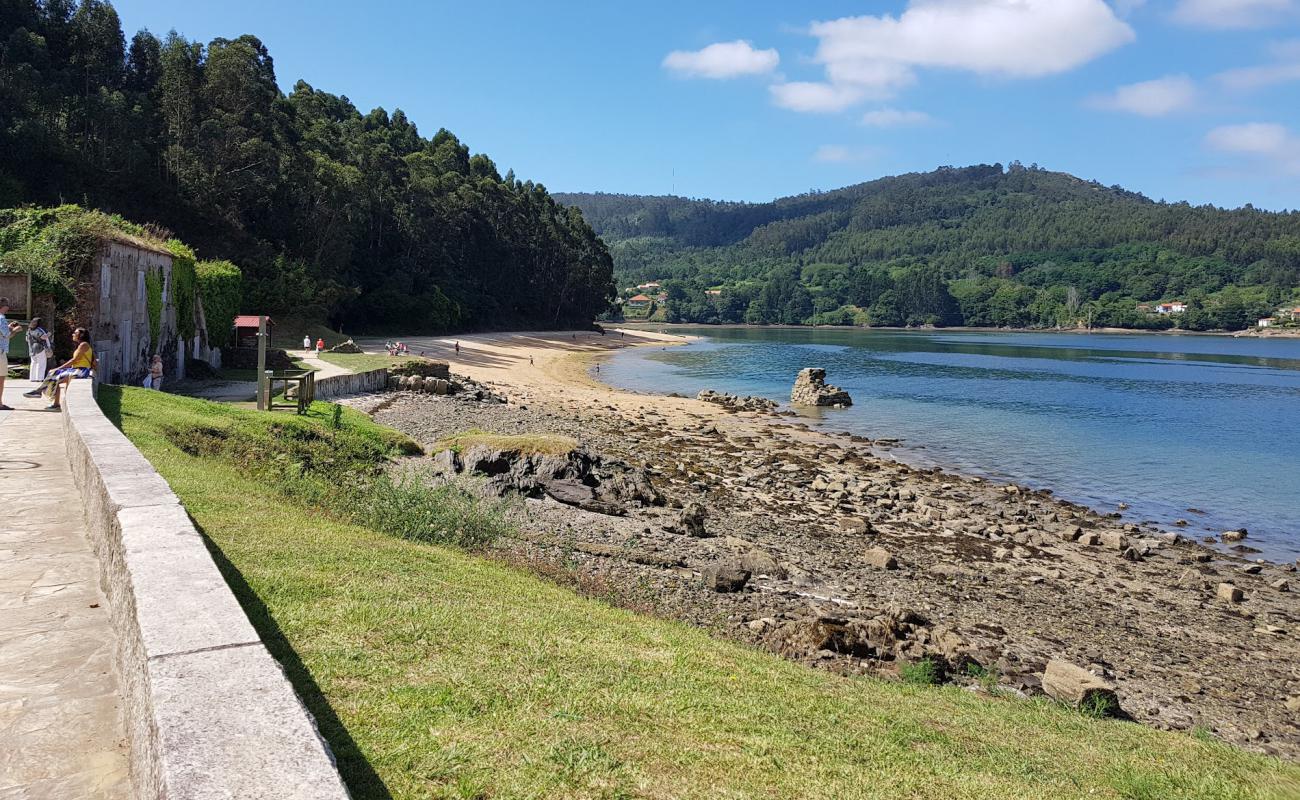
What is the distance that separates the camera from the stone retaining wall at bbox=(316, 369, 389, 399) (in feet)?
89.7

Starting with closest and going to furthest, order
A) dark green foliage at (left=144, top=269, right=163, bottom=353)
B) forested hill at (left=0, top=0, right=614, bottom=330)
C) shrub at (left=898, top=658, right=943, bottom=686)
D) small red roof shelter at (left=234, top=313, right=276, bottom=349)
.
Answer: shrub at (left=898, top=658, right=943, bottom=686)
dark green foliage at (left=144, top=269, right=163, bottom=353)
small red roof shelter at (left=234, top=313, right=276, bottom=349)
forested hill at (left=0, top=0, right=614, bottom=330)

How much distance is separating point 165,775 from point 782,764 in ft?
10.5

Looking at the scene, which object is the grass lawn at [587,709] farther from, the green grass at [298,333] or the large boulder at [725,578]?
the green grass at [298,333]

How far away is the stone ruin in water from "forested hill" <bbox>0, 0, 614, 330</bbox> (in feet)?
104

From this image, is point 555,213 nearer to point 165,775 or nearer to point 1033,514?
point 1033,514

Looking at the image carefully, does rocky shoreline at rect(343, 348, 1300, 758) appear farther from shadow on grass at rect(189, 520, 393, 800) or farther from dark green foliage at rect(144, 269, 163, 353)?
dark green foliage at rect(144, 269, 163, 353)

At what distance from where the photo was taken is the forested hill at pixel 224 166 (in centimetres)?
4888

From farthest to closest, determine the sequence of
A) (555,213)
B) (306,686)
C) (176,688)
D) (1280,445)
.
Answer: (555,213) → (1280,445) → (306,686) → (176,688)

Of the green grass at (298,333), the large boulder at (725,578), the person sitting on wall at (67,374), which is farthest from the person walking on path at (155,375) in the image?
the green grass at (298,333)

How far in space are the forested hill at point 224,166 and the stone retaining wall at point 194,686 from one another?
1928 inches

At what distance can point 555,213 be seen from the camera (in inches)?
4355

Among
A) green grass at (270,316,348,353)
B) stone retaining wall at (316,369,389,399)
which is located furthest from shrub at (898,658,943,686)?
green grass at (270,316,348,353)

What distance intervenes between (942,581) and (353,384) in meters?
22.5

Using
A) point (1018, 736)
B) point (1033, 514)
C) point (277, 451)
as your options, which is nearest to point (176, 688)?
point (1018, 736)
